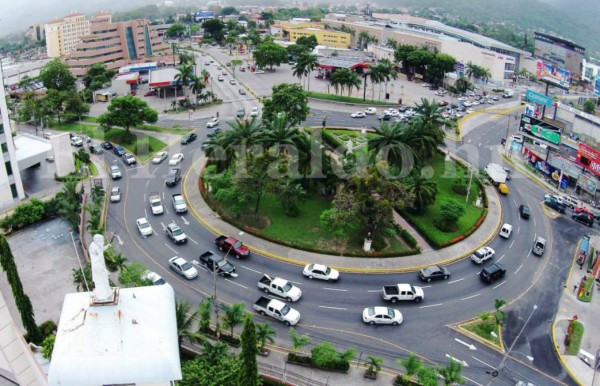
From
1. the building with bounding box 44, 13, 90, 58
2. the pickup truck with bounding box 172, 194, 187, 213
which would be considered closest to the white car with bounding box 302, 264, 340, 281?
the pickup truck with bounding box 172, 194, 187, 213

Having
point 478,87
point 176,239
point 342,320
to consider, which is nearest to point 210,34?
point 478,87

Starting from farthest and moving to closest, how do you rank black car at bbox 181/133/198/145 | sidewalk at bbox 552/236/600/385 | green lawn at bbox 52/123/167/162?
black car at bbox 181/133/198/145 → green lawn at bbox 52/123/167/162 → sidewalk at bbox 552/236/600/385

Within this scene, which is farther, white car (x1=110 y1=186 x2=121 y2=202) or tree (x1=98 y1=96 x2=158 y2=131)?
tree (x1=98 y1=96 x2=158 y2=131)

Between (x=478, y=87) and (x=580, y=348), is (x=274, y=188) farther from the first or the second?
(x=478, y=87)

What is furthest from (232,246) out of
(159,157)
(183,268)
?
(159,157)

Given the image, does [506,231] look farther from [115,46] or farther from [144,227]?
[115,46]

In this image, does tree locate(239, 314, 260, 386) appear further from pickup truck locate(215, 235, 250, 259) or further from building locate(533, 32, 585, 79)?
building locate(533, 32, 585, 79)
